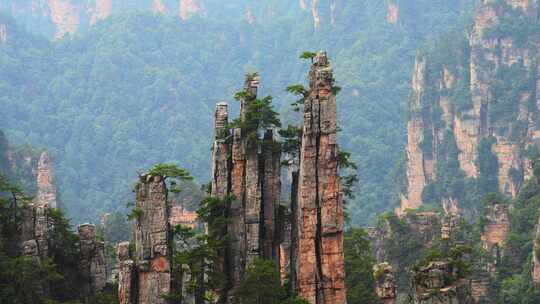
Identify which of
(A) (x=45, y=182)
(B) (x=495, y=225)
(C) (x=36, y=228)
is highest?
(A) (x=45, y=182)

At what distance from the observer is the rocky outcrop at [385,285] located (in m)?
75.9

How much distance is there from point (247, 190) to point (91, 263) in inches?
301

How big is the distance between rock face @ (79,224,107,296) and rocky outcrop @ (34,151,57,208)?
6022 cm

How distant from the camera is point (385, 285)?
252ft

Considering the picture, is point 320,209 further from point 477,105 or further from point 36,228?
point 477,105

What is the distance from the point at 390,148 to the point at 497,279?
98.8 m

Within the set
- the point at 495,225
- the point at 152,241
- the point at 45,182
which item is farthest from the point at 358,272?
the point at 45,182

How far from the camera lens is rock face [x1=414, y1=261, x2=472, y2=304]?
68.7 metres

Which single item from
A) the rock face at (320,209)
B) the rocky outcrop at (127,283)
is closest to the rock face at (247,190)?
the rock face at (320,209)

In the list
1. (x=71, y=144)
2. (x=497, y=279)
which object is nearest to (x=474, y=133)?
(x=71, y=144)

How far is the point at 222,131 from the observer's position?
230 feet

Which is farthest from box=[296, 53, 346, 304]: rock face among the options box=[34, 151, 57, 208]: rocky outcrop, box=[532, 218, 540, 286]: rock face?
box=[34, 151, 57, 208]: rocky outcrop

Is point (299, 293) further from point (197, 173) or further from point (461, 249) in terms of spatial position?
point (197, 173)

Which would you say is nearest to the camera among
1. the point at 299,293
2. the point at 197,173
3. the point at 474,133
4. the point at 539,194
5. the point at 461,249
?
the point at 299,293
